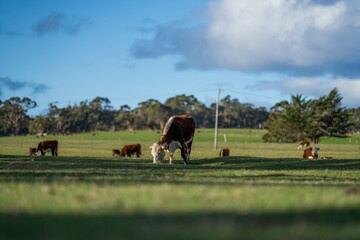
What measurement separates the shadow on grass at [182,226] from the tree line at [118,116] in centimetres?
11936

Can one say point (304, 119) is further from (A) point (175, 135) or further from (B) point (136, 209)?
(B) point (136, 209)

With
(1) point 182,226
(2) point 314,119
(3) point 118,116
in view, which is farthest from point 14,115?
(1) point 182,226

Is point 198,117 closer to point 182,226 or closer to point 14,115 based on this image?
point 14,115

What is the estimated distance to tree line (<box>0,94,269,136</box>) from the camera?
121 metres

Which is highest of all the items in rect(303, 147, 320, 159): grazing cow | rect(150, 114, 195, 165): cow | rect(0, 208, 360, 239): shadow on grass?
rect(150, 114, 195, 165): cow

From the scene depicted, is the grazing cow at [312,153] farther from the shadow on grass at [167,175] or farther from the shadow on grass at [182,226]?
the shadow on grass at [182,226]

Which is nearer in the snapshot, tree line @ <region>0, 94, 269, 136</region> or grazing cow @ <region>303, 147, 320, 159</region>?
grazing cow @ <region>303, 147, 320, 159</region>

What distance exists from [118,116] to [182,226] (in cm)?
15154

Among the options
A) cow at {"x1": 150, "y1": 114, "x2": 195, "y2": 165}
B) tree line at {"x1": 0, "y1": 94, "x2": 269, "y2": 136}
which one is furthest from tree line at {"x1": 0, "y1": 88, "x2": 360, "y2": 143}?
cow at {"x1": 150, "y1": 114, "x2": 195, "y2": 165}

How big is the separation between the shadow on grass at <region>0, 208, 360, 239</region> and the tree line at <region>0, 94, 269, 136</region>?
392ft

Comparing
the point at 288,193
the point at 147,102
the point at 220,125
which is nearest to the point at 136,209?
the point at 288,193

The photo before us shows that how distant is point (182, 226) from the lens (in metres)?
4.02

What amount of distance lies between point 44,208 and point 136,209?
1227 mm

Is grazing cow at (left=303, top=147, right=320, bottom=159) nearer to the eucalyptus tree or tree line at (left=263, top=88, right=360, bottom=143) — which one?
tree line at (left=263, top=88, right=360, bottom=143)
